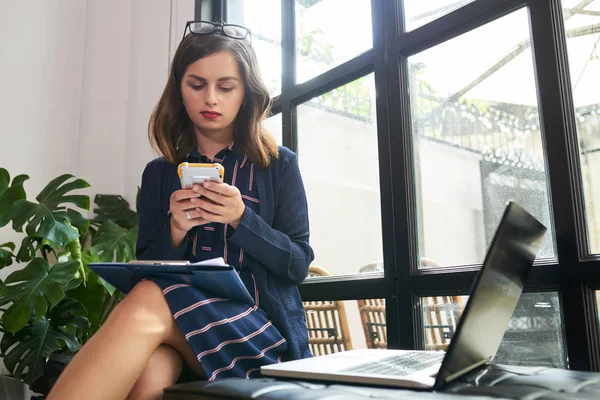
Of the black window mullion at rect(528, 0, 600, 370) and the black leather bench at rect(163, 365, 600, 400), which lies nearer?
the black leather bench at rect(163, 365, 600, 400)

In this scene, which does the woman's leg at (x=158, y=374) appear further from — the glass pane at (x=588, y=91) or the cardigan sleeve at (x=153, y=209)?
the glass pane at (x=588, y=91)

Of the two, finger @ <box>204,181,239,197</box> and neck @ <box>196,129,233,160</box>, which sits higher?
neck @ <box>196,129,233,160</box>

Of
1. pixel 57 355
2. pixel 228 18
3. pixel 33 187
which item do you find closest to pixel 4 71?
pixel 33 187

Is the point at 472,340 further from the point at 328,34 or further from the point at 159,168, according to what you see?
the point at 328,34

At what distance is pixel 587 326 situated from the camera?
1143 mm

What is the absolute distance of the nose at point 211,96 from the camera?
4.23ft

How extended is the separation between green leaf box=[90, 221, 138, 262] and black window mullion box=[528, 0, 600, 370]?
162cm

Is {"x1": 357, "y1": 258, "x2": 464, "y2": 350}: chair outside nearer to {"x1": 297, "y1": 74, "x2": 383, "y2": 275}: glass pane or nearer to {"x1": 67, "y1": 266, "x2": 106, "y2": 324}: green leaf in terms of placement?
{"x1": 297, "y1": 74, "x2": 383, "y2": 275}: glass pane

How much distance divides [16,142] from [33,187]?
0.22 metres

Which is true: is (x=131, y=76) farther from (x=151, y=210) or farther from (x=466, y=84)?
(x=466, y=84)

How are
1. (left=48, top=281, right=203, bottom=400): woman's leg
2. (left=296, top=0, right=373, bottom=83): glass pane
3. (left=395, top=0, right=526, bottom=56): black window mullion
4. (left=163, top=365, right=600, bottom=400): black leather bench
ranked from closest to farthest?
(left=163, top=365, right=600, bottom=400): black leather bench → (left=48, top=281, right=203, bottom=400): woman's leg → (left=395, top=0, right=526, bottom=56): black window mullion → (left=296, top=0, right=373, bottom=83): glass pane

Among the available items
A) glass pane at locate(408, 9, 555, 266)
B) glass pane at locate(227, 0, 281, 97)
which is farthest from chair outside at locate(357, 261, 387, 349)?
glass pane at locate(227, 0, 281, 97)

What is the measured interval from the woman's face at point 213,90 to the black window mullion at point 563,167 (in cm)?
73

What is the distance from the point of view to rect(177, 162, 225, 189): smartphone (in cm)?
104
